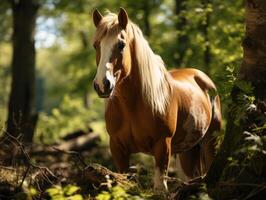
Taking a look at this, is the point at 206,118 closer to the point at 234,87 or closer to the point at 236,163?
the point at 234,87

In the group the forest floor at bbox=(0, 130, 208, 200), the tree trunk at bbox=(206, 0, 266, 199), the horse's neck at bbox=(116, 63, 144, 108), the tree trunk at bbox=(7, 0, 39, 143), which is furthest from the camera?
the tree trunk at bbox=(7, 0, 39, 143)

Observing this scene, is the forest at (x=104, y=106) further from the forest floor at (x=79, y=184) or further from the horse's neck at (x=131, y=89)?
the horse's neck at (x=131, y=89)

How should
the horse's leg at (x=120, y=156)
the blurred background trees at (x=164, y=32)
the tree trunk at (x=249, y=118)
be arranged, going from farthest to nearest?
the blurred background trees at (x=164, y=32) < the horse's leg at (x=120, y=156) < the tree trunk at (x=249, y=118)

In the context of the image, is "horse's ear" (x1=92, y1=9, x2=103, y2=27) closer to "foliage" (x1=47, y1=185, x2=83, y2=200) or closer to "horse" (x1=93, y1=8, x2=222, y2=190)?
"horse" (x1=93, y1=8, x2=222, y2=190)

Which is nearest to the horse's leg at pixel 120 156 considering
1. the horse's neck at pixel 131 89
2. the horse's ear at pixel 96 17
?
the horse's neck at pixel 131 89

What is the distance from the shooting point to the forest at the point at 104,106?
12.7 ft

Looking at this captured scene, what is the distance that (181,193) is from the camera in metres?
3.97

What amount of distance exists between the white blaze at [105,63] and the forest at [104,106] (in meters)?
0.42

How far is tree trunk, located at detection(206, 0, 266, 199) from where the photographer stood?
3826 millimetres

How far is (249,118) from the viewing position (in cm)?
405

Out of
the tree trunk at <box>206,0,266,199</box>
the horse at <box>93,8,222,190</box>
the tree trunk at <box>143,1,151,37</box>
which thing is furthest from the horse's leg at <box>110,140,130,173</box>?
the tree trunk at <box>143,1,151,37</box>

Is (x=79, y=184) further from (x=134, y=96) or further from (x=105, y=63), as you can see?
(x=105, y=63)

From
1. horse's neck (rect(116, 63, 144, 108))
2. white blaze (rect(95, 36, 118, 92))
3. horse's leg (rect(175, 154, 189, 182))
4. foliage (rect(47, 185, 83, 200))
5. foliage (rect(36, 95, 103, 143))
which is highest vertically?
white blaze (rect(95, 36, 118, 92))

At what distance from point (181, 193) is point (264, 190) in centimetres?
61
